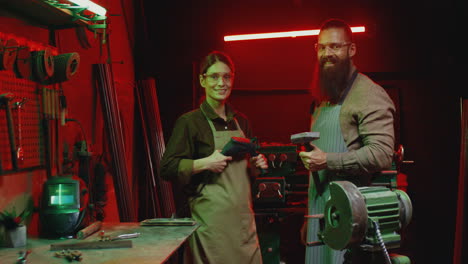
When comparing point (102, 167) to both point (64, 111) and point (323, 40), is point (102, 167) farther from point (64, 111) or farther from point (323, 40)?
point (323, 40)

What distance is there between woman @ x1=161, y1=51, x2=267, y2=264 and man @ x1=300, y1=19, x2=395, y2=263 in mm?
450

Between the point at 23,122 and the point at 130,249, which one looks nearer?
the point at 130,249

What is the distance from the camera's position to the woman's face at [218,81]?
2.83 m

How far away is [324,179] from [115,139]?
1.74 meters

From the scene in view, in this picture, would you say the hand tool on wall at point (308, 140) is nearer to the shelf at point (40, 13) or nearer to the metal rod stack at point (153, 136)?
the shelf at point (40, 13)

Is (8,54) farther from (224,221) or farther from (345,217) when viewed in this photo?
(345,217)

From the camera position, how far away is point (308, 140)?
2.23m

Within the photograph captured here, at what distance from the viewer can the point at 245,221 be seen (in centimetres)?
274

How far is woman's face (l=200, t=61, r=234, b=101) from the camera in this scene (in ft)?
9.28

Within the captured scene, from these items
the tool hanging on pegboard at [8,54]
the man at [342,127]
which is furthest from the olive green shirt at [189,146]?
the tool hanging on pegboard at [8,54]

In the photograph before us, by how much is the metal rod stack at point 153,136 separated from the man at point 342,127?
204 centimetres

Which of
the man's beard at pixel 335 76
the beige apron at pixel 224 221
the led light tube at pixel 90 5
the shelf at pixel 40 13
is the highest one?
the led light tube at pixel 90 5

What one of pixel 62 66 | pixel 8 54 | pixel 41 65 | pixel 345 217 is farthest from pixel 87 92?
pixel 345 217

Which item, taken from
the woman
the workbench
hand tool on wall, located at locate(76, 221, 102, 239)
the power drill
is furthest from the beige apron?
hand tool on wall, located at locate(76, 221, 102, 239)
